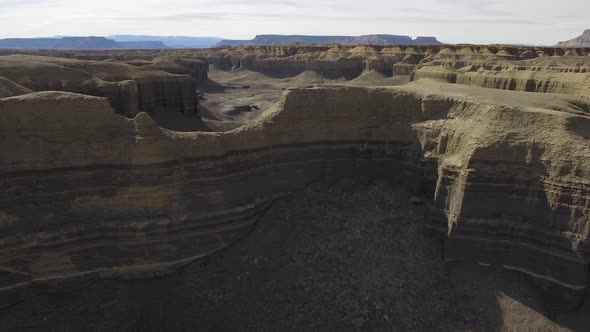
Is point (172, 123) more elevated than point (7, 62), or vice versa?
point (7, 62)

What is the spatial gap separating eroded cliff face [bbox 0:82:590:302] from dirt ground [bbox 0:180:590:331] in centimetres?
55

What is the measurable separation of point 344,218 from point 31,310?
32.1 feet

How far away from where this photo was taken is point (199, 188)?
14.2m

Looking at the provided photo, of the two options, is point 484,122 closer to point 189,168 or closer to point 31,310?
point 189,168

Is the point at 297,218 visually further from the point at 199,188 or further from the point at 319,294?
the point at 199,188

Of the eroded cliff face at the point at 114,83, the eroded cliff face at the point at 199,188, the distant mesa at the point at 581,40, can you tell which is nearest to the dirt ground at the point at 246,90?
the eroded cliff face at the point at 114,83

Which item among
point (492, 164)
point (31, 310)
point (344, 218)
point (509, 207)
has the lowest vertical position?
point (31, 310)

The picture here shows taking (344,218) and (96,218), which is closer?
(96,218)

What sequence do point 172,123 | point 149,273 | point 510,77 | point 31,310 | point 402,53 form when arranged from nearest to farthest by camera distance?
point 31,310, point 149,273, point 172,123, point 510,77, point 402,53

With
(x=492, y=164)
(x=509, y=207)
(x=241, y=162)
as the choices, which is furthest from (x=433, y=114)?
(x=241, y=162)

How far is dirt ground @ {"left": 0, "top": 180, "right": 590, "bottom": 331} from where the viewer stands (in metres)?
12.9

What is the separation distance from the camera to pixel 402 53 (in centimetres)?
7138

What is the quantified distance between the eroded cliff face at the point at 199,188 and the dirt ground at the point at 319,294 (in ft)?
1.80

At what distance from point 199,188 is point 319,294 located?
4.91m
